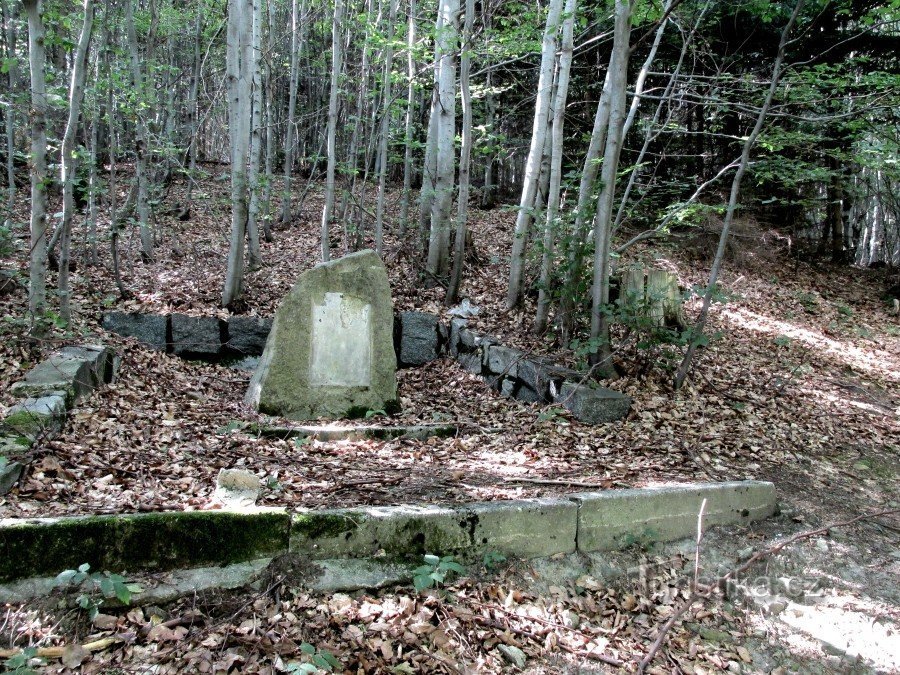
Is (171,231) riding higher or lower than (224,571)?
higher

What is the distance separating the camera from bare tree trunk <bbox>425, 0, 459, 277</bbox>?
793 centimetres

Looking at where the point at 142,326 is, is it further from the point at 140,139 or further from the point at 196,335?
the point at 140,139

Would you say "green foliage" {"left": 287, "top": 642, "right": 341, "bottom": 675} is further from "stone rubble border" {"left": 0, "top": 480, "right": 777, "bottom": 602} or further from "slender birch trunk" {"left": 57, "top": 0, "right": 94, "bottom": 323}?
"slender birch trunk" {"left": 57, "top": 0, "right": 94, "bottom": 323}

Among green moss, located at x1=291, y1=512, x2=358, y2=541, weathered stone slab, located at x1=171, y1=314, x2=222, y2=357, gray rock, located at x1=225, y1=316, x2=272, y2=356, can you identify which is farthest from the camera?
gray rock, located at x1=225, y1=316, x2=272, y2=356

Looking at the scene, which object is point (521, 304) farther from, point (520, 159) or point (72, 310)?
point (520, 159)

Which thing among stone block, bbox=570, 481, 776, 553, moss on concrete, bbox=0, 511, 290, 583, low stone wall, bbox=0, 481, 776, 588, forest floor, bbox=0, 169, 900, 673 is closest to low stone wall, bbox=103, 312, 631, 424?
forest floor, bbox=0, 169, 900, 673

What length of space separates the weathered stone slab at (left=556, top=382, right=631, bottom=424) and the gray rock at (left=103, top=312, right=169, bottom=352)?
495 centimetres

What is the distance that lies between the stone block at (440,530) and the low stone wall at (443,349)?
2.17 m

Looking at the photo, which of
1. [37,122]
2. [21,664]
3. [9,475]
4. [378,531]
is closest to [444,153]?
[37,122]

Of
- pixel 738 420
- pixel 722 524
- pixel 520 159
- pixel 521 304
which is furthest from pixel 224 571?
pixel 520 159

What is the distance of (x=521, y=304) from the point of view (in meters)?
8.07

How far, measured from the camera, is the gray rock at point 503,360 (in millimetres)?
6469

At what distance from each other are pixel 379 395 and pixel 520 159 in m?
13.6

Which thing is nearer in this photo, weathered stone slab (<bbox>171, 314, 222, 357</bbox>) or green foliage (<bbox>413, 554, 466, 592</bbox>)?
green foliage (<bbox>413, 554, 466, 592</bbox>)
